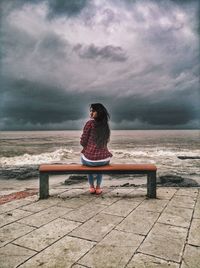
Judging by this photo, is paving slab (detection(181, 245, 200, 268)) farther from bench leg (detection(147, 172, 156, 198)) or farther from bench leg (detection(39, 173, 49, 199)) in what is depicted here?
bench leg (detection(39, 173, 49, 199))

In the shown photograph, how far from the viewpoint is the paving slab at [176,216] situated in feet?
12.7

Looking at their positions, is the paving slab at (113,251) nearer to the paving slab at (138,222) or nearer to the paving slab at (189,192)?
the paving slab at (138,222)

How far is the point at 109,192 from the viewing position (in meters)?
5.84

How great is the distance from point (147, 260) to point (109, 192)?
3.14 metres

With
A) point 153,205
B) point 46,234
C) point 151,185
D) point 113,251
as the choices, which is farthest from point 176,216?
point 46,234

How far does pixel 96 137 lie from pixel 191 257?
3.11 meters

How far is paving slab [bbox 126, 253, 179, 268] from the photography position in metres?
2.59

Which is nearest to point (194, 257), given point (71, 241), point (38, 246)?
point (71, 241)

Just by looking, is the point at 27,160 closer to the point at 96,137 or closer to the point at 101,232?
the point at 96,137

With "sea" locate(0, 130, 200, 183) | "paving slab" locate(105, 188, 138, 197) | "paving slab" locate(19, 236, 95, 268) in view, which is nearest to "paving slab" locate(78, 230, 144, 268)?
"paving slab" locate(19, 236, 95, 268)

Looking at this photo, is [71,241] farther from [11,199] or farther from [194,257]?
[11,199]

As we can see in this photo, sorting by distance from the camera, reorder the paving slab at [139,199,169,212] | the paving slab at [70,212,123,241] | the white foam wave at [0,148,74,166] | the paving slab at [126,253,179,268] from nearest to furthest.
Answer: the paving slab at [126,253,179,268] → the paving slab at [70,212,123,241] → the paving slab at [139,199,169,212] → the white foam wave at [0,148,74,166]

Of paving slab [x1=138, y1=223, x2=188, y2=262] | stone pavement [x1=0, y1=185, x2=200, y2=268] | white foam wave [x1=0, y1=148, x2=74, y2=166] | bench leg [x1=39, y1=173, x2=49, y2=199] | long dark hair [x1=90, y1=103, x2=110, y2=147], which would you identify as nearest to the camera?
stone pavement [x1=0, y1=185, x2=200, y2=268]

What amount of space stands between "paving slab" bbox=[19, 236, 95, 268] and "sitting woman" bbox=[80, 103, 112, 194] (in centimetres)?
231
